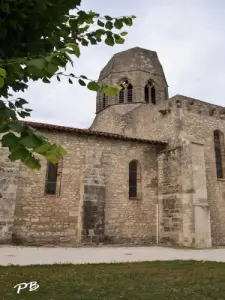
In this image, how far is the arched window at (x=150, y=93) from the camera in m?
19.9

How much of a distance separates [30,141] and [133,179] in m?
13.1

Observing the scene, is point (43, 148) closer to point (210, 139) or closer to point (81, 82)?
point (81, 82)

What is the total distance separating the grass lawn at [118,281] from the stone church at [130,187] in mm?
4999

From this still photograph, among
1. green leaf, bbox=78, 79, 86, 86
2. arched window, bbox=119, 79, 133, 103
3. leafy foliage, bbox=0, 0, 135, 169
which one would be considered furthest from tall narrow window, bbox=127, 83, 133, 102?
green leaf, bbox=78, 79, 86, 86

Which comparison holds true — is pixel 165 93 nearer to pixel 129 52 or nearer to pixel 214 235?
pixel 129 52

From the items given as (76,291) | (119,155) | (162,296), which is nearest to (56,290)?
(76,291)

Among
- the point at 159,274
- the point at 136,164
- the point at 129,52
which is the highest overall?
the point at 129,52

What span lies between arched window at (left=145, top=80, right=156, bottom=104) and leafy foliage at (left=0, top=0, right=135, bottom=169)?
17.2 meters

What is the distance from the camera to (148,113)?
56.5 ft

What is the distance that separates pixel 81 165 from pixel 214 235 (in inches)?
306

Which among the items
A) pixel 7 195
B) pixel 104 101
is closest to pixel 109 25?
pixel 7 195

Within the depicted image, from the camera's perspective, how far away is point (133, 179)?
47.2 ft

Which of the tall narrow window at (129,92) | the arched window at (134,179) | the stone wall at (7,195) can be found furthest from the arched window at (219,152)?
the stone wall at (7,195)

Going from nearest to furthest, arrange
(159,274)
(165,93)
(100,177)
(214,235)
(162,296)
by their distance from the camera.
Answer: (162,296), (159,274), (100,177), (214,235), (165,93)
